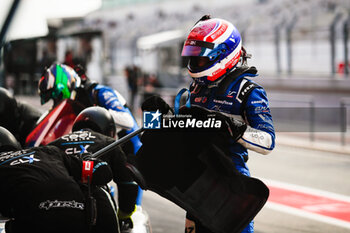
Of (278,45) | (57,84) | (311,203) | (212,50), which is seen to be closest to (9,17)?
(311,203)

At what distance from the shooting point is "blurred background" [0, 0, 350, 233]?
11227 mm

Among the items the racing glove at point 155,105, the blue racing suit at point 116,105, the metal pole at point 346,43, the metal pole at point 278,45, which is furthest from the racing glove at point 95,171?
the metal pole at point 278,45

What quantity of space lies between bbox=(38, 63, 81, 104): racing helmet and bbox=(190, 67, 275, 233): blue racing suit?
222 cm

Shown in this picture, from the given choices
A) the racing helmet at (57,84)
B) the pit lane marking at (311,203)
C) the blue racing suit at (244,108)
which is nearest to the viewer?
the blue racing suit at (244,108)

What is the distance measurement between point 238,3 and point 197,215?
36.6 m

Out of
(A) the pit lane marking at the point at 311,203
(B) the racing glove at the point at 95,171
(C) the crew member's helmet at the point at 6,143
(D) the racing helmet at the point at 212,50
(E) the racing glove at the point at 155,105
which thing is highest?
(D) the racing helmet at the point at 212,50

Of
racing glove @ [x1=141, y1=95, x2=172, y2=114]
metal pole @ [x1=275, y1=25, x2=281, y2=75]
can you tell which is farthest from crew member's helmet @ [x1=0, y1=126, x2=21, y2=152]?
metal pole @ [x1=275, y1=25, x2=281, y2=75]

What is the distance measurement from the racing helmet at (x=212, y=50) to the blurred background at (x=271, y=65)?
1.24 ft

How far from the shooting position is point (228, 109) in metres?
3.44

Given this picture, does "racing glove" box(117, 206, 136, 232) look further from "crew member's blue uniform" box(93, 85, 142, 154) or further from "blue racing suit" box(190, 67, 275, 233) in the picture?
"blue racing suit" box(190, 67, 275, 233)

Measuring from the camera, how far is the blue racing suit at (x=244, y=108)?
3162 millimetres

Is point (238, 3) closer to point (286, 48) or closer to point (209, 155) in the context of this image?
point (286, 48)

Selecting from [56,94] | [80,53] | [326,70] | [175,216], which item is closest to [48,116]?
[56,94]

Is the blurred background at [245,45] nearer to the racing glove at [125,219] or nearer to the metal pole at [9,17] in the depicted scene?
the metal pole at [9,17]
